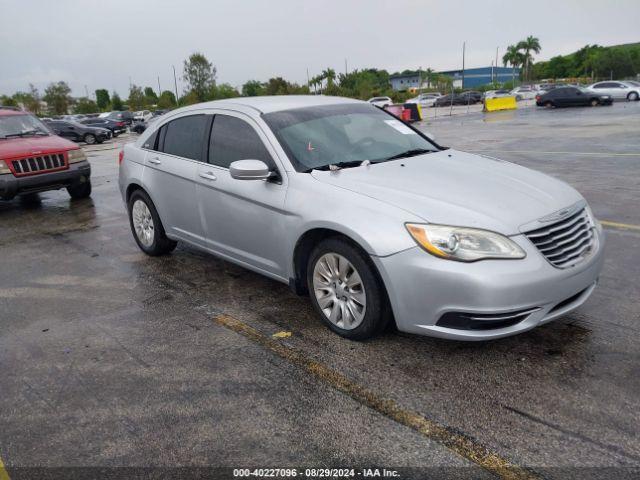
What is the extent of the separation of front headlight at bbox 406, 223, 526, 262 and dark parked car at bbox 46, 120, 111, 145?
2965 centimetres

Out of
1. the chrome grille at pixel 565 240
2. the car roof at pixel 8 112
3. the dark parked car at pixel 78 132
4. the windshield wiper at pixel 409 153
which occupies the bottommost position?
the dark parked car at pixel 78 132

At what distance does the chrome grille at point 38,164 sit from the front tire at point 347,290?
23.0ft

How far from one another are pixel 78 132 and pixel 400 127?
91.9ft

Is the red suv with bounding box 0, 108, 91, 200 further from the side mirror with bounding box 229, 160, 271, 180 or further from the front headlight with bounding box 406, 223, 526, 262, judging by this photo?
the front headlight with bounding box 406, 223, 526, 262

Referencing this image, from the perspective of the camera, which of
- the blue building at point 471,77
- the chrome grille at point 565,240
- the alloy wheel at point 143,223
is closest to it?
the chrome grille at point 565,240

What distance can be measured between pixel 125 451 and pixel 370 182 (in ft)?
7.23

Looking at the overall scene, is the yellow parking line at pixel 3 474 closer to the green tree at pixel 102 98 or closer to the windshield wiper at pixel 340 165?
the windshield wiper at pixel 340 165

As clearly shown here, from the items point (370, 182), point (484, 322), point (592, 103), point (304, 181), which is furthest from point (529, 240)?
point (592, 103)

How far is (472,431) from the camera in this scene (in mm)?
2766

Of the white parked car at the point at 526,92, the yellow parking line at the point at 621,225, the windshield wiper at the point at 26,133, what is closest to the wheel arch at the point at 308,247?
the yellow parking line at the point at 621,225

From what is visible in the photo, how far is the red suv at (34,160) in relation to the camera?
8859mm

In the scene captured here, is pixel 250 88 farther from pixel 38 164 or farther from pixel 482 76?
pixel 38 164

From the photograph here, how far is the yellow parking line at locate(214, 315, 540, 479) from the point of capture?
2.51 meters

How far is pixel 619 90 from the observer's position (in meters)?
36.4
